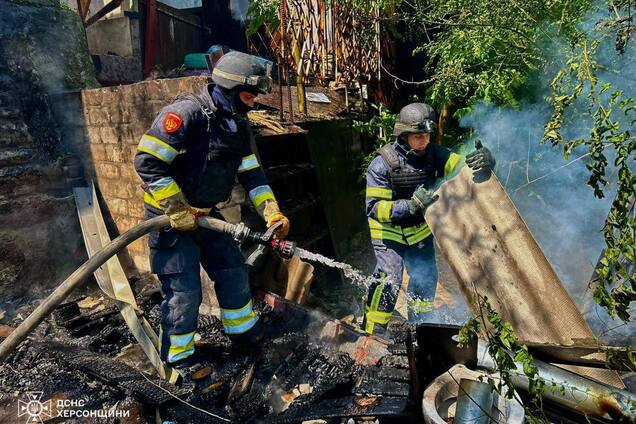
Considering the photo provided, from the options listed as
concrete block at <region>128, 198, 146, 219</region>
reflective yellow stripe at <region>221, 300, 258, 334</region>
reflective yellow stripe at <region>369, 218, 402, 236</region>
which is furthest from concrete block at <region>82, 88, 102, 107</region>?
reflective yellow stripe at <region>369, 218, 402, 236</region>

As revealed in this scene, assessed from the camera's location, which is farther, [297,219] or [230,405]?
[297,219]

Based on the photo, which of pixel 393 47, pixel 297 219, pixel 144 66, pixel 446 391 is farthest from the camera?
pixel 144 66

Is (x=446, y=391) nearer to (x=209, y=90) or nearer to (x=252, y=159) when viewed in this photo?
A: (x=252, y=159)

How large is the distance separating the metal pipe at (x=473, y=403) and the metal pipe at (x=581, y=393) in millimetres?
197

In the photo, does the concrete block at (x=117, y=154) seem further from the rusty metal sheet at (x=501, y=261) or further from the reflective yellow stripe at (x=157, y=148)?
the rusty metal sheet at (x=501, y=261)

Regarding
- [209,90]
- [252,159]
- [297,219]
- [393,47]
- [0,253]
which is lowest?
[0,253]

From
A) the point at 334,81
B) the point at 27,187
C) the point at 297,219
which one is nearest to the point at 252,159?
the point at 297,219

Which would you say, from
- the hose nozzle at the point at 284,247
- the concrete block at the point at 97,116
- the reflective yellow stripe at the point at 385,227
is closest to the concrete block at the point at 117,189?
the concrete block at the point at 97,116

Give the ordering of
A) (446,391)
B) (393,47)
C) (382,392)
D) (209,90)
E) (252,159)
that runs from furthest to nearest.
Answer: (393,47) → (252,159) → (209,90) → (382,392) → (446,391)

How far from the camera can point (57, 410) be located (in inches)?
131

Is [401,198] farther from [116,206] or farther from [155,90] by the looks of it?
[116,206]

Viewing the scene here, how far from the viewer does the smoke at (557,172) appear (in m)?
4.30

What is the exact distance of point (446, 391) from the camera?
2.41 m

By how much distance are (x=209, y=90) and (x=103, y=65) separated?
6177 mm
